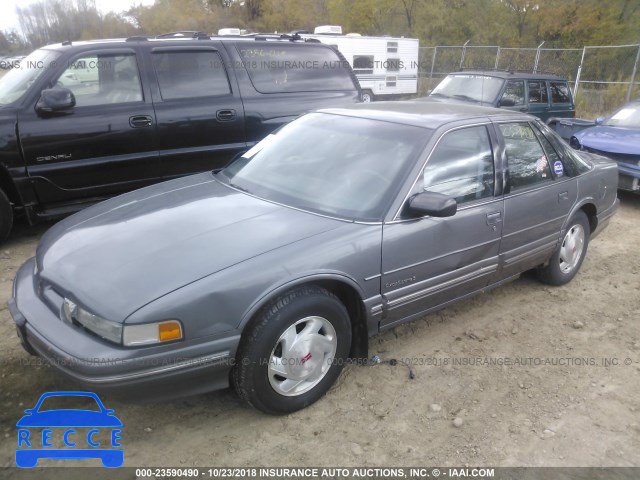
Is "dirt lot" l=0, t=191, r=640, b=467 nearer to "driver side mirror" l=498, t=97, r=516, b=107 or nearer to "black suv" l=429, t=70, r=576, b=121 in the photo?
"driver side mirror" l=498, t=97, r=516, b=107

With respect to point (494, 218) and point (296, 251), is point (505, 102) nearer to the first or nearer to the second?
point (494, 218)

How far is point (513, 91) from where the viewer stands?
31.8 ft

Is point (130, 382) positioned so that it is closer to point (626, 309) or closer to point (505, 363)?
point (505, 363)

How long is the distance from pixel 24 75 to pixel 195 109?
1.72 m

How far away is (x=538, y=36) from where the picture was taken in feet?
84.6

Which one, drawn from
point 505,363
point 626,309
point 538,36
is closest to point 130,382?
point 505,363

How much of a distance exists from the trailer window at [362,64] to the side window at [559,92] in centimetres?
1003

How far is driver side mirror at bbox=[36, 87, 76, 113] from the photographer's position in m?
4.84

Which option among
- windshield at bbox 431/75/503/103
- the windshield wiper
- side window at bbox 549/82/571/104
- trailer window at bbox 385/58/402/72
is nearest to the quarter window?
windshield at bbox 431/75/503/103

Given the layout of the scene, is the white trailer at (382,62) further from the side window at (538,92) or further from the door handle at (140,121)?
the door handle at (140,121)

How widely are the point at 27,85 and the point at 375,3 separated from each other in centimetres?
3277

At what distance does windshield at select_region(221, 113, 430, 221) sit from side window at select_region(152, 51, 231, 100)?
2.25 m

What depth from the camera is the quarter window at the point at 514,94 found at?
9469 mm

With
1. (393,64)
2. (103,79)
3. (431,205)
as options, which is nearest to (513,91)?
(103,79)
